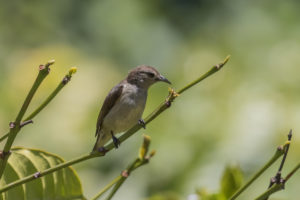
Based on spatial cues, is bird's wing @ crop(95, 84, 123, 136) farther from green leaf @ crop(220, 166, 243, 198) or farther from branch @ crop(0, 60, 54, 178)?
branch @ crop(0, 60, 54, 178)

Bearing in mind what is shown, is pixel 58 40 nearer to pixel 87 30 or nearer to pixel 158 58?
pixel 87 30

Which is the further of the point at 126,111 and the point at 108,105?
the point at 108,105

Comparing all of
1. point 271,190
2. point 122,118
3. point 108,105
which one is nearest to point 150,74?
point 108,105

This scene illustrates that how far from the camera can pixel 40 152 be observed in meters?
1.69

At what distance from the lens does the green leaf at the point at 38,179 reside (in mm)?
1625

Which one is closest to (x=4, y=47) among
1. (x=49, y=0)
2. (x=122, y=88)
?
(x=49, y=0)

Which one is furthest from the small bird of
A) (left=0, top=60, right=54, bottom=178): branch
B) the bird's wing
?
(left=0, top=60, right=54, bottom=178): branch

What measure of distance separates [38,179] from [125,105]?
1.82 meters

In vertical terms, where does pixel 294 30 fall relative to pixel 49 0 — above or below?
below

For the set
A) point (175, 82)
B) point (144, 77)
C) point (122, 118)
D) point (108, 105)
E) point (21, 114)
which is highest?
point (175, 82)

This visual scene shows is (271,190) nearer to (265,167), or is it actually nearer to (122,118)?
(265,167)

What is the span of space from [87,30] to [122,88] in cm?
608

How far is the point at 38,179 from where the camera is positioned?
1658mm

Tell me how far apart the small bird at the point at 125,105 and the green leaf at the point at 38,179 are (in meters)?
1.62
